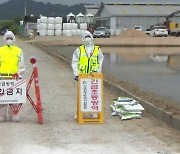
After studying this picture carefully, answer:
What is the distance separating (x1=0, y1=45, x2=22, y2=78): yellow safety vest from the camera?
9453 millimetres

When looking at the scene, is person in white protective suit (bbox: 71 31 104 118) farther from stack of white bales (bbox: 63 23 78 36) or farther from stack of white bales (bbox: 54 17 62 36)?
stack of white bales (bbox: 54 17 62 36)

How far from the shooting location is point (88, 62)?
380 inches

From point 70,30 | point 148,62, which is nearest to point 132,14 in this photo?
point 70,30

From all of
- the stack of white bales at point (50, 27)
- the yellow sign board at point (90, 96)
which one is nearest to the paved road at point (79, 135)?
the yellow sign board at point (90, 96)

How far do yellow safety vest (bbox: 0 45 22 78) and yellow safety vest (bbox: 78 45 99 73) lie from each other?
126 cm

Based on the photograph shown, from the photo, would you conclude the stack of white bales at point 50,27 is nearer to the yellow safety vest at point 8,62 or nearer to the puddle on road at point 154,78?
the puddle on road at point 154,78

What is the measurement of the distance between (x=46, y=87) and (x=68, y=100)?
2.70 m

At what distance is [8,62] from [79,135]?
85.6 inches

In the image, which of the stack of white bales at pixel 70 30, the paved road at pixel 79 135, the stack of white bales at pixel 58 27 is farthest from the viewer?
the stack of white bales at pixel 58 27

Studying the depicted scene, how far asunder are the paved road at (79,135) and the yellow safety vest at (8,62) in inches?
38.6

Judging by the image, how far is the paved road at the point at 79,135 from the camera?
744cm

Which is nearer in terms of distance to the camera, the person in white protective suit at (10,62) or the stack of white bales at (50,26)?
the person in white protective suit at (10,62)

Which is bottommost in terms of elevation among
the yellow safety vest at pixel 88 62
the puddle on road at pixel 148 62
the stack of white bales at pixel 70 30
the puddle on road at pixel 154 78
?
the puddle on road at pixel 148 62

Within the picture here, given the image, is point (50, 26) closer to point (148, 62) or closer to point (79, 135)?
point (148, 62)
